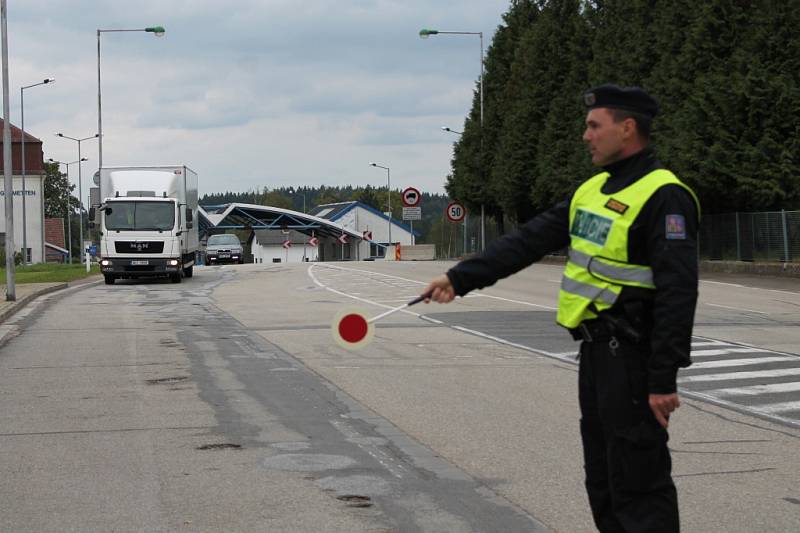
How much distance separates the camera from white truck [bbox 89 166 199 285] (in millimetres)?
34750

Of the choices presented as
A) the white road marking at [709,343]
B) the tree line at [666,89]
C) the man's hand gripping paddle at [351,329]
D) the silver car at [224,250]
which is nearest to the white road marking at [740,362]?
the white road marking at [709,343]

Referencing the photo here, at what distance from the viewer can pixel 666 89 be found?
37.8 meters

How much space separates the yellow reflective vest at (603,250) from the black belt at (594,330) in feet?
0.08

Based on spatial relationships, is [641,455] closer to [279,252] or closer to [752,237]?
[752,237]

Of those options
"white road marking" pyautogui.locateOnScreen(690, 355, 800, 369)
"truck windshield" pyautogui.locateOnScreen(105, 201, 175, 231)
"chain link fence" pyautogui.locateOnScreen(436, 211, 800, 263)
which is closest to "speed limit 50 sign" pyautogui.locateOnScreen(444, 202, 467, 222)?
"chain link fence" pyautogui.locateOnScreen(436, 211, 800, 263)

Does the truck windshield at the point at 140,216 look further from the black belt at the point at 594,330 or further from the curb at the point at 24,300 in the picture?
the black belt at the point at 594,330

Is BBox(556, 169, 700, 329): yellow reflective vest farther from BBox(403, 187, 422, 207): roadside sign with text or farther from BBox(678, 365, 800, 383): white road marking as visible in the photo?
BBox(403, 187, 422, 207): roadside sign with text

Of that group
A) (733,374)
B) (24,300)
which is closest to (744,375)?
(733,374)

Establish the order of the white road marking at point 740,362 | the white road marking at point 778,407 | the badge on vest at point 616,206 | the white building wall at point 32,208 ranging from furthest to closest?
1. the white building wall at point 32,208
2. the white road marking at point 740,362
3. the white road marking at point 778,407
4. the badge on vest at point 616,206

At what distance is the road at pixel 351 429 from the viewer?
655 centimetres

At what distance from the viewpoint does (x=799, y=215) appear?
3272 centimetres

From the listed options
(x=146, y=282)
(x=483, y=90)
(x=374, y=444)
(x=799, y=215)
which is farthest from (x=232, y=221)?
(x=374, y=444)

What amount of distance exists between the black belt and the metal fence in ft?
95.7

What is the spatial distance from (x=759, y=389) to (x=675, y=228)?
7.69m
